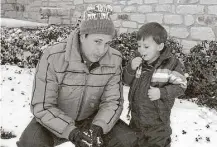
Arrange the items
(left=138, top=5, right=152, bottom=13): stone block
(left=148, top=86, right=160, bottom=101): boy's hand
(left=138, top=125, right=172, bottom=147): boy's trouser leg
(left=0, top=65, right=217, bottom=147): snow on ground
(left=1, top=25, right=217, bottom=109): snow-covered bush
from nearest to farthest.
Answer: (left=148, top=86, right=160, bottom=101): boy's hand, (left=138, top=125, right=172, bottom=147): boy's trouser leg, (left=0, top=65, right=217, bottom=147): snow on ground, (left=1, top=25, right=217, bottom=109): snow-covered bush, (left=138, top=5, right=152, bottom=13): stone block

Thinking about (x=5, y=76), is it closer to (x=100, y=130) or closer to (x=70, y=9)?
(x=70, y=9)

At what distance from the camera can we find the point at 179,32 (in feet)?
23.9

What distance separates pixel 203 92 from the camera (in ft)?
20.0

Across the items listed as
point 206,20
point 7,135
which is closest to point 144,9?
point 206,20

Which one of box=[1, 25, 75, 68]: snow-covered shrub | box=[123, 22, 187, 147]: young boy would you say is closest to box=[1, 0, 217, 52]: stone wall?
box=[1, 25, 75, 68]: snow-covered shrub

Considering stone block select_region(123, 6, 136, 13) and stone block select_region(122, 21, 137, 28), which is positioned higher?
stone block select_region(123, 6, 136, 13)

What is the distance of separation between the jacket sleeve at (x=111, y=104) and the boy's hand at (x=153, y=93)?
262 mm

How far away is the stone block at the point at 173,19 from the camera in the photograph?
23.9 feet

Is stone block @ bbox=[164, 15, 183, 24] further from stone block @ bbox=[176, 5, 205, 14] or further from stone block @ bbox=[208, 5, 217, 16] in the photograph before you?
stone block @ bbox=[208, 5, 217, 16]

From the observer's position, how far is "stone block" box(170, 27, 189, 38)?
23.6 ft

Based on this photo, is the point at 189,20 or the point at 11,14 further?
the point at 11,14

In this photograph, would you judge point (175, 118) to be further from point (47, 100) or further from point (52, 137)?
point (47, 100)

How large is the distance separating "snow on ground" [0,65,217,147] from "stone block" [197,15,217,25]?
1792 mm

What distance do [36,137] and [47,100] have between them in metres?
0.31
